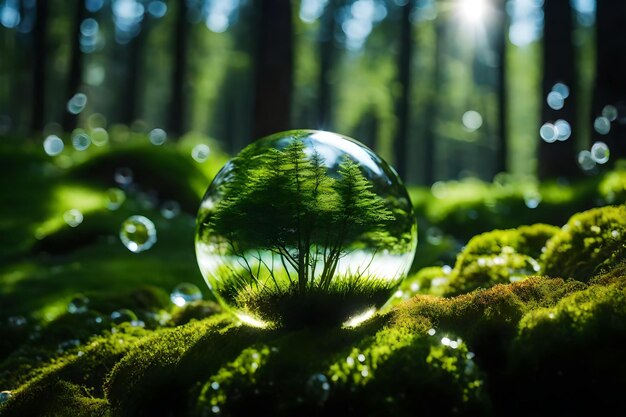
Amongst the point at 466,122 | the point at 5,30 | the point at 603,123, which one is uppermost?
the point at 603,123

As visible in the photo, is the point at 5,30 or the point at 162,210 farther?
the point at 5,30

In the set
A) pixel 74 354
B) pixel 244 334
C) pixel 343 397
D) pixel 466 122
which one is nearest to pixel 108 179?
pixel 74 354

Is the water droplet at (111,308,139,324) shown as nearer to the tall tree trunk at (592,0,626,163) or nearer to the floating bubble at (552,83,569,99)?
the tall tree trunk at (592,0,626,163)

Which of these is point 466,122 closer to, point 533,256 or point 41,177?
A: point 41,177

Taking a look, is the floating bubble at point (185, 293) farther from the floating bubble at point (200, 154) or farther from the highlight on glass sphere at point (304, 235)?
the floating bubble at point (200, 154)

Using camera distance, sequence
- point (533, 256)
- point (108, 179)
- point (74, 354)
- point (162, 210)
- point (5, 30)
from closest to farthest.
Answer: point (74, 354)
point (533, 256)
point (162, 210)
point (108, 179)
point (5, 30)

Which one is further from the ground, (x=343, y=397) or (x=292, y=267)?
(x=292, y=267)

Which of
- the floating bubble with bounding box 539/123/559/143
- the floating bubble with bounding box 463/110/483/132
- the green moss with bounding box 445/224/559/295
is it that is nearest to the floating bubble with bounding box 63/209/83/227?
the green moss with bounding box 445/224/559/295
